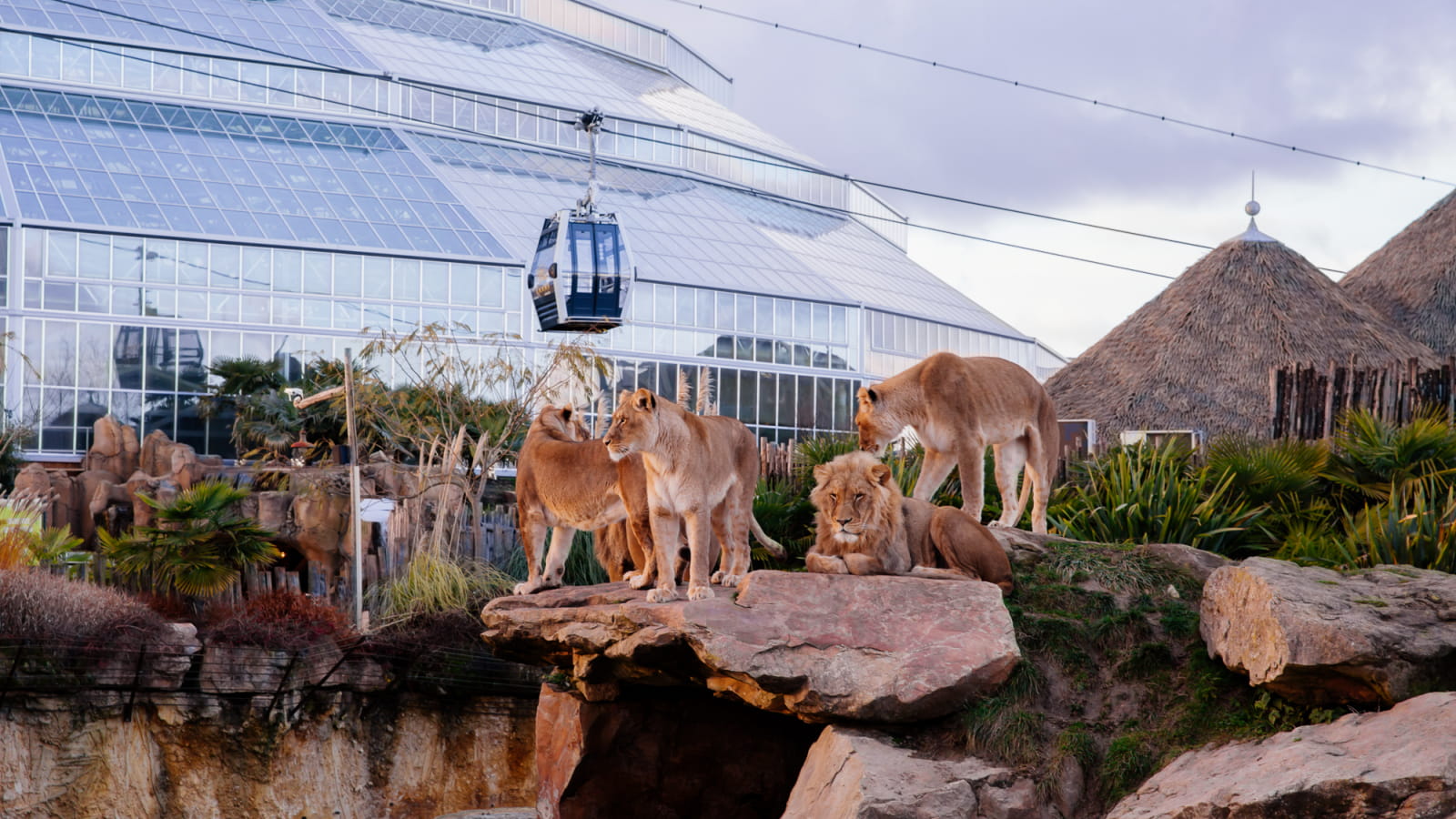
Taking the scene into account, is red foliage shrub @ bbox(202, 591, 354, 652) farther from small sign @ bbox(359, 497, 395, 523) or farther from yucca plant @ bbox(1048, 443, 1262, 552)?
yucca plant @ bbox(1048, 443, 1262, 552)

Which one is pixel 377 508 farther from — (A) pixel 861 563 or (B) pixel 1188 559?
(B) pixel 1188 559

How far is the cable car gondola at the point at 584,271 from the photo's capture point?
15.8 m

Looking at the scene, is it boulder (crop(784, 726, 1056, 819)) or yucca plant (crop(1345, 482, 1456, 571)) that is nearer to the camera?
boulder (crop(784, 726, 1056, 819))

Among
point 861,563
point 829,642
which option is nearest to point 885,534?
point 861,563

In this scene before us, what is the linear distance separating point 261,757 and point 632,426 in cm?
745

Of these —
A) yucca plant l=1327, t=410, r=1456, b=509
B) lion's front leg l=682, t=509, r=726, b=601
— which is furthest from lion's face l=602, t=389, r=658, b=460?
yucca plant l=1327, t=410, r=1456, b=509

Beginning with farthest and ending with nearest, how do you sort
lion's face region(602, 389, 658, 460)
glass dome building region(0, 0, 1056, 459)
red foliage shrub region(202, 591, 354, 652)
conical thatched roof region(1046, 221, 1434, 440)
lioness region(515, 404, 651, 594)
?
glass dome building region(0, 0, 1056, 459)
conical thatched roof region(1046, 221, 1434, 440)
red foliage shrub region(202, 591, 354, 652)
lioness region(515, 404, 651, 594)
lion's face region(602, 389, 658, 460)

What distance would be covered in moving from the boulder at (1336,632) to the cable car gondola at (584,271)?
26.5ft

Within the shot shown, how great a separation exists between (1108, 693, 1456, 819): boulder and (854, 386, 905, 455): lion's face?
398 cm

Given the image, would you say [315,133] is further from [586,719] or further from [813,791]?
[813,791]

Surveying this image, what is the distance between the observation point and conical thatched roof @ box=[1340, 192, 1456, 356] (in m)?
27.3

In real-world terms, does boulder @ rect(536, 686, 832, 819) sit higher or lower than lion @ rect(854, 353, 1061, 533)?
lower

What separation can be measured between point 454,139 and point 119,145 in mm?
9010

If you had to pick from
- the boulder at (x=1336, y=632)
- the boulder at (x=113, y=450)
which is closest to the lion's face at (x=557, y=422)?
the boulder at (x=1336, y=632)
